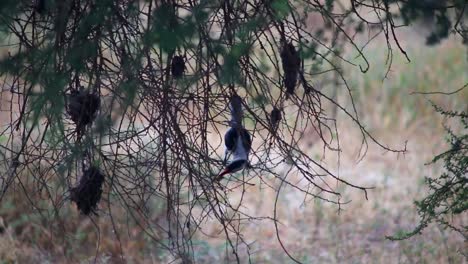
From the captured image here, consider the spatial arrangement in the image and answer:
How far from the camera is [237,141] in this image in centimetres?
390

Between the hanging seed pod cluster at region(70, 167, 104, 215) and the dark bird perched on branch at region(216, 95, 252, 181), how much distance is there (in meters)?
0.52

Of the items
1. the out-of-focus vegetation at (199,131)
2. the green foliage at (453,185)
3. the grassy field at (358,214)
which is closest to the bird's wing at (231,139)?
the out-of-focus vegetation at (199,131)

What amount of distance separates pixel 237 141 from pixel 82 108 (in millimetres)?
660

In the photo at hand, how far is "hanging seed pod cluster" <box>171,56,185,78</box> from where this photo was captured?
385 centimetres

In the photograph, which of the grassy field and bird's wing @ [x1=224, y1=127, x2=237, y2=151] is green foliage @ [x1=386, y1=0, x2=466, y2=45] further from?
bird's wing @ [x1=224, y1=127, x2=237, y2=151]

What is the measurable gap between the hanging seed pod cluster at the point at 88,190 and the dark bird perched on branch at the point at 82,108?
16 cm

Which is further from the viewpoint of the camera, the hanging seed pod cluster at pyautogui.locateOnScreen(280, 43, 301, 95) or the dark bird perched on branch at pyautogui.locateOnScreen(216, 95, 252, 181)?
the hanging seed pod cluster at pyautogui.locateOnScreen(280, 43, 301, 95)

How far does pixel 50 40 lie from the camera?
371 cm

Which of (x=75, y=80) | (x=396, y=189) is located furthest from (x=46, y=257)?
(x=396, y=189)

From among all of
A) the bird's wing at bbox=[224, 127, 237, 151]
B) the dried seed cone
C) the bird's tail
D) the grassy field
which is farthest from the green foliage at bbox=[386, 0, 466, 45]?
the dried seed cone

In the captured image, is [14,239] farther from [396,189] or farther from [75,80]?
[396,189]

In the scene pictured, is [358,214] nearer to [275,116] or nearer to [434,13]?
[434,13]

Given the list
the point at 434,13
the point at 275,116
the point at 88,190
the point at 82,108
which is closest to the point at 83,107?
the point at 82,108

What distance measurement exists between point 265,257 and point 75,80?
393 centimetres
